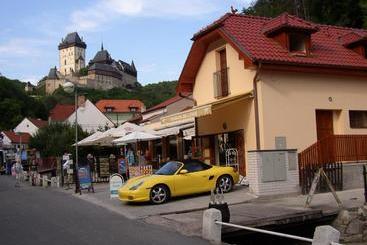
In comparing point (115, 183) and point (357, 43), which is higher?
point (357, 43)

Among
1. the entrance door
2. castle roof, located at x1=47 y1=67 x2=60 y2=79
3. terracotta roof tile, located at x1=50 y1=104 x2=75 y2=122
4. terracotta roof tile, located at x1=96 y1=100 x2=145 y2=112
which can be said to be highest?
castle roof, located at x1=47 y1=67 x2=60 y2=79

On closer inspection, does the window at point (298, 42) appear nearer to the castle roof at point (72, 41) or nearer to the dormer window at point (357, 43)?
the dormer window at point (357, 43)

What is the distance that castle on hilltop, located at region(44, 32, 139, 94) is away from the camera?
554 feet

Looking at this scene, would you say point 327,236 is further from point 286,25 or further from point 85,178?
point 85,178

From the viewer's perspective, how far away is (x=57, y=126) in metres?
58.8

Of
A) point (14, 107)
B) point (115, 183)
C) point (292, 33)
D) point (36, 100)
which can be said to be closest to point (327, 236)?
point (115, 183)

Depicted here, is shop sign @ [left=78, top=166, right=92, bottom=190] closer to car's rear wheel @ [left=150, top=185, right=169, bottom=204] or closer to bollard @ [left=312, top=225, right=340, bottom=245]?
car's rear wheel @ [left=150, top=185, right=169, bottom=204]

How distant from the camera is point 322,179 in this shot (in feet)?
58.9

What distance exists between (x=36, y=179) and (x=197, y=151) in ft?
38.6

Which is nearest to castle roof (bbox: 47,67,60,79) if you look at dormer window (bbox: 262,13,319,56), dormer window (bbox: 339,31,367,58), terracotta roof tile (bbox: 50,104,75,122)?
terracotta roof tile (bbox: 50,104,75,122)

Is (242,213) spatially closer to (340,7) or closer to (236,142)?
(236,142)

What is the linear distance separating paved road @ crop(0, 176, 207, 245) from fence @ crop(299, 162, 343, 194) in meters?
6.64

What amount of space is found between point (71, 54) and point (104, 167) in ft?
552

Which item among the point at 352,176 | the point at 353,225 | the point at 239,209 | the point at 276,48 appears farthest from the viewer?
the point at 276,48
